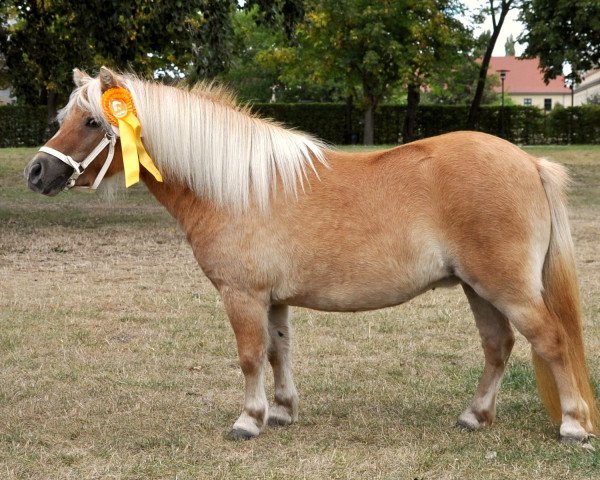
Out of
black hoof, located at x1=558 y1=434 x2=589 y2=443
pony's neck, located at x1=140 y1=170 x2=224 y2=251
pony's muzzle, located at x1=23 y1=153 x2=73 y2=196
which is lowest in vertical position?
black hoof, located at x1=558 y1=434 x2=589 y2=443

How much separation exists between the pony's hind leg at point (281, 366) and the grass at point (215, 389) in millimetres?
117

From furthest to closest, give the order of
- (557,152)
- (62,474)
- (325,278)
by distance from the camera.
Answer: (557,152) → (325,278) → (62,474)

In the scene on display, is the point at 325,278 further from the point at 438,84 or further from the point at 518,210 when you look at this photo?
the point at 438,84

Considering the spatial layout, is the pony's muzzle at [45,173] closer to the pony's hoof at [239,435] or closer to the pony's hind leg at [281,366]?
the pony's hind leg at [281,366]

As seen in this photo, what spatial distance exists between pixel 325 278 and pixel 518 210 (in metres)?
1.05

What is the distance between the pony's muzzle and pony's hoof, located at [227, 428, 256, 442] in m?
1.65

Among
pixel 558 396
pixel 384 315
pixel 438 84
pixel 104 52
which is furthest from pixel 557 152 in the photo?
pixel 558 396

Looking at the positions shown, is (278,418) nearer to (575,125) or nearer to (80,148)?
(80,148)

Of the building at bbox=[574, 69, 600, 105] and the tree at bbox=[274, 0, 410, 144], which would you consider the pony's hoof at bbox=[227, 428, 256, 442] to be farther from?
the building at bbox=[574, 69, 600, 105]

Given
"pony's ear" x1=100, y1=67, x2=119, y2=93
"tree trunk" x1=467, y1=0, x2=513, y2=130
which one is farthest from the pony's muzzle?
"tree trunk" x1=467, y1=0, x2=513, y2=130

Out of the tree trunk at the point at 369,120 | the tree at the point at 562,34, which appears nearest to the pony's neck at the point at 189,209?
the tree at the point at 562,34

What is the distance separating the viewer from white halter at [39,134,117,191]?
4598 mm

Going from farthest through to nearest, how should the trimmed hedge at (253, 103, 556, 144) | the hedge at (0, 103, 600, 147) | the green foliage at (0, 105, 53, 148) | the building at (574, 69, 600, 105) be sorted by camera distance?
the building at (574, 69, 600, 105)
the trimmed hedge at (253, 103, 556, 144)
the hedge at (0, 103, 600, 147)
the green foliage at (0, 105, 53, 148)

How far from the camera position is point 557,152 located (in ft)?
95.6
